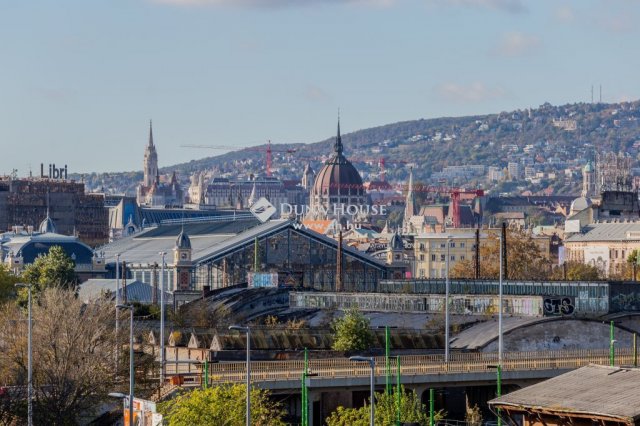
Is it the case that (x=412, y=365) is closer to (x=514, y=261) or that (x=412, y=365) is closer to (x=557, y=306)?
(x=557, y=306)

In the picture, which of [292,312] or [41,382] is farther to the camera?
[292,312]

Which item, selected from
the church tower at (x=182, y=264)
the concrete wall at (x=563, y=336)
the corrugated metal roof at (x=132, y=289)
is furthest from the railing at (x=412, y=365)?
the church tower at (x=182, y=264)

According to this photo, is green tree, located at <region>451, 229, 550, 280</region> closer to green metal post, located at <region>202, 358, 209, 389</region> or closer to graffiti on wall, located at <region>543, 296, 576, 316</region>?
graffiti on wall, located at <region>543, 296, 576, 316</region>

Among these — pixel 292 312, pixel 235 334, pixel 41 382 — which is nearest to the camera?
pixel 41 382

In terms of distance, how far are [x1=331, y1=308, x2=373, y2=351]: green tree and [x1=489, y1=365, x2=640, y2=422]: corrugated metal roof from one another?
111 ft

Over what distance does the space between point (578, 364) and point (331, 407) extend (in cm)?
1088

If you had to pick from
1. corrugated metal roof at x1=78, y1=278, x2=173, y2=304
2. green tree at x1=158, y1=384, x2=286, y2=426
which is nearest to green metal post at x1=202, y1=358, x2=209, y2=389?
green tree at x1=158, y1=384, x2=286, y2=426

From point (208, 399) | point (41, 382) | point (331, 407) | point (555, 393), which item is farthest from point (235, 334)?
point (555, 393)

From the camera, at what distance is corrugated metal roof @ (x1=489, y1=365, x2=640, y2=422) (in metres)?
49.6

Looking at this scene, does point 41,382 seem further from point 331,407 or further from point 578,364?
point 578,364

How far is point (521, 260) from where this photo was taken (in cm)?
18138

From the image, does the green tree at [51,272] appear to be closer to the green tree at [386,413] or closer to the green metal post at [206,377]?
the green metal post at [206,377]

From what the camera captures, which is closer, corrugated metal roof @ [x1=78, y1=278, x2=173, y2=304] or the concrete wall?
A: the concrete wall

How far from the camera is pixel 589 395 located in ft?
169
